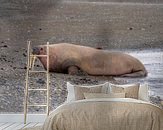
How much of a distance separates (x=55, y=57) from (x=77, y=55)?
1.30ft

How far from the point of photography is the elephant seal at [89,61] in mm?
6320

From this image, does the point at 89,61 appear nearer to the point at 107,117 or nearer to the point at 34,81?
the point at 34,81

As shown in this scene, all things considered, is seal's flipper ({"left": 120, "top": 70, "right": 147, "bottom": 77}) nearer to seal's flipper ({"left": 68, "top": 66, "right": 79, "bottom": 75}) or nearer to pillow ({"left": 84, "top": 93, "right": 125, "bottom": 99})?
seal's flipper ({"left": 68, "top": 66, "right": 79, "bottom": 75})

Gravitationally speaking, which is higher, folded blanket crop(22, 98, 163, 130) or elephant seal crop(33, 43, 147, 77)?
elephant seal crop(33, 43, 147, 77)

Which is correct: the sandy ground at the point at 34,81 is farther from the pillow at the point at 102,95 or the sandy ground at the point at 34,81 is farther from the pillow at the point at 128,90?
the pillow at the point at 102,95

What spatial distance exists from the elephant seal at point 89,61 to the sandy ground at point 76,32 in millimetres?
95

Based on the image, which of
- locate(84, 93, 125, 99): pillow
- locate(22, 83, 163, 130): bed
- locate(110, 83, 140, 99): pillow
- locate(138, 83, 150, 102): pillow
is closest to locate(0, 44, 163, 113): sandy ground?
locate(138, 83, 150, 102): pillow

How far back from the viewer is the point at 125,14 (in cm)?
635

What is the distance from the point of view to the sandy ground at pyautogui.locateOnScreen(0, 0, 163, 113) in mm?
6285

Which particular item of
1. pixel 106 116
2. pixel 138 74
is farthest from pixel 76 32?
pixel 106 116

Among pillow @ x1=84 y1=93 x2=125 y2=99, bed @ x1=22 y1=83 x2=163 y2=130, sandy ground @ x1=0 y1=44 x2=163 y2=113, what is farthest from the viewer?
sandy ground @ x1=0 y1=44 x2=163 y2=113

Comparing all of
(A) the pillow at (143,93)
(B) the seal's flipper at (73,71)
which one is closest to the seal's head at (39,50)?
(B) the seal's flipper at (73,71)

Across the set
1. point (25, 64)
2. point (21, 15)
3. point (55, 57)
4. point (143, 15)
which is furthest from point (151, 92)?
point (21, 15)

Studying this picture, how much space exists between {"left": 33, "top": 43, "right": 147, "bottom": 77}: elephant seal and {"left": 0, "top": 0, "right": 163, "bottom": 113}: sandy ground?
10 cm
